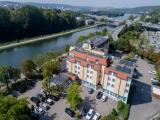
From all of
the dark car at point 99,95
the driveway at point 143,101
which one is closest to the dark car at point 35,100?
the dark car at point 99,95

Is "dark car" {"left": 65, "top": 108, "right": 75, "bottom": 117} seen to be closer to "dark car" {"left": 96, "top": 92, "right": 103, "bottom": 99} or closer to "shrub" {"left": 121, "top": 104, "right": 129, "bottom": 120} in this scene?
"dark car" {"left": 96, "top": 92, "right": 103, "bottom": 99}

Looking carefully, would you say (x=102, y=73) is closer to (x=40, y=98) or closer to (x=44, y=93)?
(x=44, y=93)

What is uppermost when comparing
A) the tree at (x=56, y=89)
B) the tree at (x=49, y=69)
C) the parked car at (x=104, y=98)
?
the tree at (x=49, y=69)

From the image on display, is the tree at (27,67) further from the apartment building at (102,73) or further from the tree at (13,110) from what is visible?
the tree at (13,110)

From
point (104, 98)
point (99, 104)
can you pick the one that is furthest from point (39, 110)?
point (104, 98)

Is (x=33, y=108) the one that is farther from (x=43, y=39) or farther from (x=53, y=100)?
(x=43, y=39)

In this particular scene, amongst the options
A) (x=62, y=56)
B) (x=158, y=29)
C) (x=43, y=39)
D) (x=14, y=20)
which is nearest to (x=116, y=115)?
(x=62, y=56)
